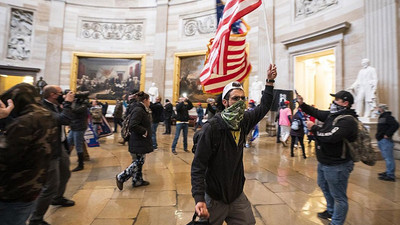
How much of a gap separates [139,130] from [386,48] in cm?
851

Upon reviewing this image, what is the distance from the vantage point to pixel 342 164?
228cm

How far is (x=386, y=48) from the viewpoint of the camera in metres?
7.07

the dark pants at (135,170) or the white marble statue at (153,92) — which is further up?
the white marble statue at (153,92)

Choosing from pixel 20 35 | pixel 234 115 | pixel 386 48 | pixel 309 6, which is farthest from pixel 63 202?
pixel 20 35

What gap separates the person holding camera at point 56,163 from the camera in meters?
2.33

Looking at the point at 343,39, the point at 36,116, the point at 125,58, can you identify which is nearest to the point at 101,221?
the point at 36,116

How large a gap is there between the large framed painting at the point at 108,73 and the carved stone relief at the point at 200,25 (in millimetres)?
3875

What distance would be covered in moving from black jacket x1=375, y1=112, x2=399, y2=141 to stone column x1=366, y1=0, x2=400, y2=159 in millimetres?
3187

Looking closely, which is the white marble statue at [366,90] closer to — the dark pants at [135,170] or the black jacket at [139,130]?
the black jacket at [139,130]

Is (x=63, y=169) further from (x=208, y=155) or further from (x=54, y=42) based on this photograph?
(x=54, y=42)

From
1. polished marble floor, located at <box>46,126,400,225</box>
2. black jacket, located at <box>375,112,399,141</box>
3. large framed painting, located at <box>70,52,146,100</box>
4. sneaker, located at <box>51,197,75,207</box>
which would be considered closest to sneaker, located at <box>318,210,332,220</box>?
polished marble floor, located at <box>46,126,400,225</box>

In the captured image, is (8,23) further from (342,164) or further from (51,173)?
(342,164)

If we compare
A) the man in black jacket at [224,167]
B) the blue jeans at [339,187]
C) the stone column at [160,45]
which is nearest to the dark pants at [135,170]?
the man in black jacket at [224,167]

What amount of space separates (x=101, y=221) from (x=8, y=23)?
58.4 feet
